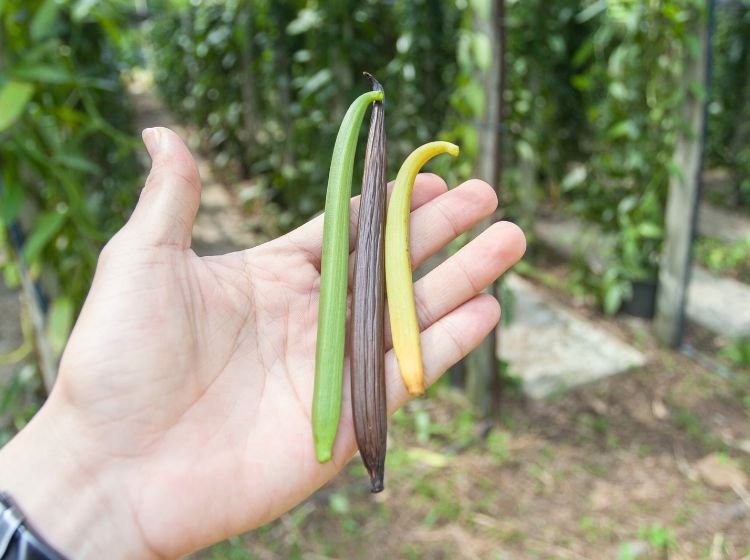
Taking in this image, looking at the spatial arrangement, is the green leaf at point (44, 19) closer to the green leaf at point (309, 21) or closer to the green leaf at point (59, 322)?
the green leaf at point (59, 322)

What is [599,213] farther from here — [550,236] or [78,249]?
[78,249]

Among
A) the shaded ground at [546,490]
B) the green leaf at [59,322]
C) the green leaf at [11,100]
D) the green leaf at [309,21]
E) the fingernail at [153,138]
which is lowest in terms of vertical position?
the shaded ground at [546,490]

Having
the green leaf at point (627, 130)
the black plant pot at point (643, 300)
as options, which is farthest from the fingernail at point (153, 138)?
the black plant pot at point (643, 300)

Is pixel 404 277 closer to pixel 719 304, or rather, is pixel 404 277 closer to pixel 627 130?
pixel 627 130

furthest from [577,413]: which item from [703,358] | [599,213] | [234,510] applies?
[234,510]

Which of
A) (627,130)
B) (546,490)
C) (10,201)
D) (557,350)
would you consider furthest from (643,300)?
(10,201)

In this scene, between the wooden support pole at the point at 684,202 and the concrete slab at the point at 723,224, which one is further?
the concrete slab at the point at 723,224

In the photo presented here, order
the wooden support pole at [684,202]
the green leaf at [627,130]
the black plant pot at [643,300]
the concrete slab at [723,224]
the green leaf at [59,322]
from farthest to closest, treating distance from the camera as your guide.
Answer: the concrete slab at [723,224] < the black plant pot at [643,300] < the green leaf at [627,130] < the wooden support pole at [684,202] < the green leaf at [59,322]
